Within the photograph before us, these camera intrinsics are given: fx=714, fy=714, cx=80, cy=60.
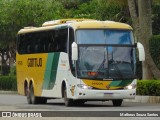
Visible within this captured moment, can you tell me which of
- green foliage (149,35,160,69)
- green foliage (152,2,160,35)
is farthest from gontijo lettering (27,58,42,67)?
green foliage (152,2,160,35)

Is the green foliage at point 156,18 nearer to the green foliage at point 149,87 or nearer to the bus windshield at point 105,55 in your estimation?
the green foliage at point 149,87

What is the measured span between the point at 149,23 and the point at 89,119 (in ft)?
52.1

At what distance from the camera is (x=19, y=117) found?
21000mm

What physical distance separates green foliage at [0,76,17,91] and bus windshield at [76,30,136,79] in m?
30.6

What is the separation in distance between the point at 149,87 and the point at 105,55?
6.26 m

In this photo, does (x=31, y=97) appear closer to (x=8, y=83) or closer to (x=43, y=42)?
(x=43, y=42)

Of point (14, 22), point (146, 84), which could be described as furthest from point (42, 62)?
point (14, 22)

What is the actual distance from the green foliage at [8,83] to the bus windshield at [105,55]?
30.6 meters

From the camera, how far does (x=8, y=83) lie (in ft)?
198

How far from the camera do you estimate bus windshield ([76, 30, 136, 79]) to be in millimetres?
28281

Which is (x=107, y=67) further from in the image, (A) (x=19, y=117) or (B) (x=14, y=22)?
(B) (x=14, y=22)

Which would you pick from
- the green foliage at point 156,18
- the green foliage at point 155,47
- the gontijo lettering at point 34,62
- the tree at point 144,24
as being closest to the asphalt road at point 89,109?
the gontijo lettering at point 34,62

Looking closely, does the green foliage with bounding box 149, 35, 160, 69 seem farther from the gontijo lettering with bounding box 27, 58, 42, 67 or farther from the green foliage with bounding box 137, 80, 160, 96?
the gontijo lettering with bounding box 27, 58, 42, 67

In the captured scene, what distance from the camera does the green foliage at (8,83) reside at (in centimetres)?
5916
